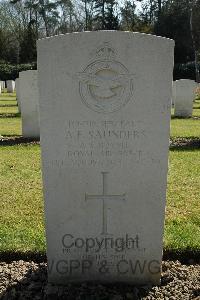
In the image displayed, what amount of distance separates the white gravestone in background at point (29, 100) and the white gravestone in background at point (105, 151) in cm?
702

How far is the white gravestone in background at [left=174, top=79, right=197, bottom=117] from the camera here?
1553cm

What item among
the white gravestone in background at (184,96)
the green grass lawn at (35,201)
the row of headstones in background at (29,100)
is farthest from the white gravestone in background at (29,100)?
the white gravestone in background at (184,96)

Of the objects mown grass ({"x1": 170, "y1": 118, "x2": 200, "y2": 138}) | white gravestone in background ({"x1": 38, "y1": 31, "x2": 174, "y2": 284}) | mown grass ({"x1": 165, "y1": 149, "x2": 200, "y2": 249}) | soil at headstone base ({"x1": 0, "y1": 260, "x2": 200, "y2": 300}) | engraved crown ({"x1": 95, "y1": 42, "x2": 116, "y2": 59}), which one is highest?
engraved crown ({"x1": 95, "y1": 42, "x2": 116, "y2": 59})

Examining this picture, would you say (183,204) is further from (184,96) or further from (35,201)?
(184,96)

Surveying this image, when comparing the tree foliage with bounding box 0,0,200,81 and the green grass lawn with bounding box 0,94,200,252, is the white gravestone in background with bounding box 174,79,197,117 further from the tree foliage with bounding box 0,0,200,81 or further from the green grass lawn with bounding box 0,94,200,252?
the tree foliage with bounding box 0,0,200,81

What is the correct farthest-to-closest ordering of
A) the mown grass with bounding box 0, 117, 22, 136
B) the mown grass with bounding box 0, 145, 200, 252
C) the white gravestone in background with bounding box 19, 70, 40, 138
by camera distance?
the mown grass with bounding box 0, 117, 22, 136
the white gravestone in background with bounding box 19, 70, 40, 138
the mown grass with bounding box 0, 145, 200, 252

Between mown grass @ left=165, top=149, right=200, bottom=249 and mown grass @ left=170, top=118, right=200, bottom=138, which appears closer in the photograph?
mown grass @ left=165, top=149, right=200, bottom=249

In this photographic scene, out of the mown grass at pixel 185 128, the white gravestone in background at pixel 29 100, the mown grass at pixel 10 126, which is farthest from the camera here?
the mown grass at pixel 10 126

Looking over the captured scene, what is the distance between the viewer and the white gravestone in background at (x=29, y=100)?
1023cm

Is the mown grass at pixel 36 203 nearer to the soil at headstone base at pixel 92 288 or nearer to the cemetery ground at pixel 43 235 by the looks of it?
the cemetery ground at pixel 43 235

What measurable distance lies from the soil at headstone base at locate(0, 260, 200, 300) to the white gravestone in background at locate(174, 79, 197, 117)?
12.3m

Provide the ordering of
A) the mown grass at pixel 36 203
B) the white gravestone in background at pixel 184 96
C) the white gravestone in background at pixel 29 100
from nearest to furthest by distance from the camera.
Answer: the mown grass at pixel 36 203 < the white gravestone in background at pixel 29 100 < the white gravestone in background at pixel 184 96

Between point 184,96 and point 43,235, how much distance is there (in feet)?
39.7

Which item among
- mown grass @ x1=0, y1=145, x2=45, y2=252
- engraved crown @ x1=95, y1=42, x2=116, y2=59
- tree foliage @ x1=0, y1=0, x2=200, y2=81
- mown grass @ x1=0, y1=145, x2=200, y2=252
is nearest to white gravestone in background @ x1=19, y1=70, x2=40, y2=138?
mown grass @ x1=0, y1=145, x2=45, y2=252
